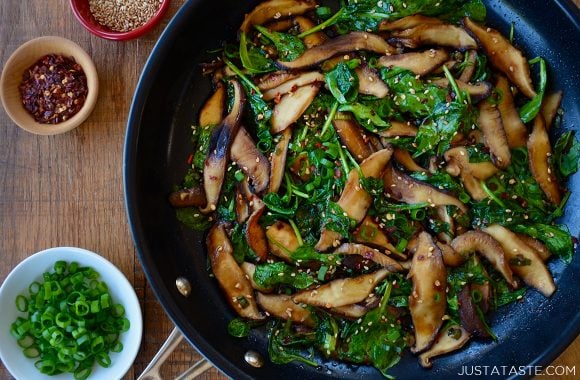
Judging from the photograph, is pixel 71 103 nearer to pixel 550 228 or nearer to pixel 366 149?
pixel 366 149

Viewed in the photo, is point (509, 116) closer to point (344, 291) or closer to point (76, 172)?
point (344, 291)

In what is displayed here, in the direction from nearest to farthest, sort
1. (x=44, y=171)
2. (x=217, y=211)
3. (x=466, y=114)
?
(x=466, y=114) → (x=217, y=211) → (x=44, y=171)

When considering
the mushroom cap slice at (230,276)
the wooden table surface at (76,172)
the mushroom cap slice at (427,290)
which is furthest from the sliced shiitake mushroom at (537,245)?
the wooden table surface at (76,172)

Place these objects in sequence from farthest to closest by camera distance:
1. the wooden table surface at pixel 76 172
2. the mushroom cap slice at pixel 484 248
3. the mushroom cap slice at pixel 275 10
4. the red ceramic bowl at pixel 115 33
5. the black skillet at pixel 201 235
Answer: the wooden table surface at pixel 76 172 → the red ceramic bowl at pixel 115 33 → the mushroom cap slice at pixel 275 10 → the mushroom cap slice at pixel 484 248 → the black skillet at pixel 201 235

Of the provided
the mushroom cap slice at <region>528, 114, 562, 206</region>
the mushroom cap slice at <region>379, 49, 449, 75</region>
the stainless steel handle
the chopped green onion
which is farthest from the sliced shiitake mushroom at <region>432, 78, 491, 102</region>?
the chopped green onion

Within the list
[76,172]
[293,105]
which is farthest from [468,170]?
[76,172]

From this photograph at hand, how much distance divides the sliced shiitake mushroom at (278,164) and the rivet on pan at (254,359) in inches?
30.3

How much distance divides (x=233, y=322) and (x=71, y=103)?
1324 mm

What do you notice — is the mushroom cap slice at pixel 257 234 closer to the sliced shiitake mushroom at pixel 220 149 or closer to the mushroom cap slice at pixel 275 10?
the sliced shiitake mushroom at pixel 220 149

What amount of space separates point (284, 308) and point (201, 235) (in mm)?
534

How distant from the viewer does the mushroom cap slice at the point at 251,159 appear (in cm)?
291

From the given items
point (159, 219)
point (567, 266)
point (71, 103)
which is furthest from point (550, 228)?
point (71, 103)

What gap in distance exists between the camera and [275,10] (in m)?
2.97

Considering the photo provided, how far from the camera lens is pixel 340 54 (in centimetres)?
292
